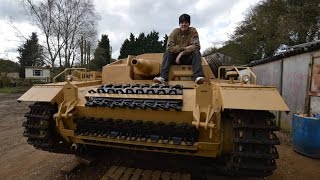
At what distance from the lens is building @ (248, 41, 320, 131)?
8.07 meters

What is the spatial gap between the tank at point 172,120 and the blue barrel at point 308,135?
10.3 ft

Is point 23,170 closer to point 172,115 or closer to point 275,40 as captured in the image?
point 172,115

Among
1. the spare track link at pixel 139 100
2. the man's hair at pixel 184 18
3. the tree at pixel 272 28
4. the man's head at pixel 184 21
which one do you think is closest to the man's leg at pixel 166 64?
the man's head at pixel 184 21

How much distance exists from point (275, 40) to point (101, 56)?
2627 centimetres

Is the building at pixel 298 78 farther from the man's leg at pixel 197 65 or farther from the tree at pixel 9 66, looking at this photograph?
the tree at pixel 9 66

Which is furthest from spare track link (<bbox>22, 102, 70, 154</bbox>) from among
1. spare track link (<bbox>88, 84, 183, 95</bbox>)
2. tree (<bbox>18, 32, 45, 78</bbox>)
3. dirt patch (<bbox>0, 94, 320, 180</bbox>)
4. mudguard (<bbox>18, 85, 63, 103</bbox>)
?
tree (<bbox>18, 32, 45, 78</bbox>)

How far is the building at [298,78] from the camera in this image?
807cm

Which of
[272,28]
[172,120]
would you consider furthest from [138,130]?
[272,28]

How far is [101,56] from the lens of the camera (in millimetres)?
43844

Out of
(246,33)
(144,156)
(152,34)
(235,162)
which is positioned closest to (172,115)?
(235,162)

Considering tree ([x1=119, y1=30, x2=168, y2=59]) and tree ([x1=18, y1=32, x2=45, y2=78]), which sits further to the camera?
tree ([x1=18, y1=32, x2=45, y2=78])

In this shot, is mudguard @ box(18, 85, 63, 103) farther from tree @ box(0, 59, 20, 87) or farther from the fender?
tree @ box(0, 59, 20, 87)

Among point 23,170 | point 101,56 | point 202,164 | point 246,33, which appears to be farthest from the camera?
point 101,56

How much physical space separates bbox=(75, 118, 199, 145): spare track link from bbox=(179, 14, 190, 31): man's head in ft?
7.45
